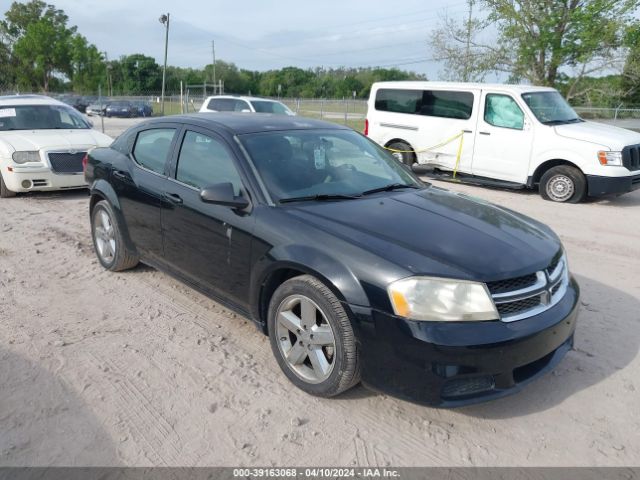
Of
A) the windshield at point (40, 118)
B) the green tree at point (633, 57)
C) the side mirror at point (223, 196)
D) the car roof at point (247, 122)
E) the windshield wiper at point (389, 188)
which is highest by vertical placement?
the green tree at point (633, 57)

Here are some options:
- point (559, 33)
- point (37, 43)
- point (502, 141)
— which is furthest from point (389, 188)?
point (37, 43)

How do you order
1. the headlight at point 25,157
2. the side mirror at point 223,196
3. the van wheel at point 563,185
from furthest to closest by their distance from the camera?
the van wheel at point 563,185 → the headlight at point 25,157 → the side mirror at point 223,196

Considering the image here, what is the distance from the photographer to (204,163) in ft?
13.0

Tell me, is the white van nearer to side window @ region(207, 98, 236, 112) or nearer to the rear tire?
side window @ region(207, 98, 236, 112)

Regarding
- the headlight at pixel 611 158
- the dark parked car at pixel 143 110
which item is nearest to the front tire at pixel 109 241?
the headlight at pixel 611 158

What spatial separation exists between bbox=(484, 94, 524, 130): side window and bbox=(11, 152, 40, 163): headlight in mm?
7951

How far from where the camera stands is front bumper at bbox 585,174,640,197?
8680 mm

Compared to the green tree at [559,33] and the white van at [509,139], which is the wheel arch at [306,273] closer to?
the white van at [509,139]

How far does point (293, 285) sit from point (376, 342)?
2.07ft

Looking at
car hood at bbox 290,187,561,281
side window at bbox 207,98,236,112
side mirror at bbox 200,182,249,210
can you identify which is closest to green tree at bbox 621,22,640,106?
side window at bbox 207,98,236,112

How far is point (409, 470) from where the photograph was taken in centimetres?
261

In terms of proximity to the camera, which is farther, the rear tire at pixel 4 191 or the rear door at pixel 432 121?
the rear door at pixel 432 121

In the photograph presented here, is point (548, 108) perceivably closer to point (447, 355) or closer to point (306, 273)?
point (306, 273)

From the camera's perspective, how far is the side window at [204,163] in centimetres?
373
